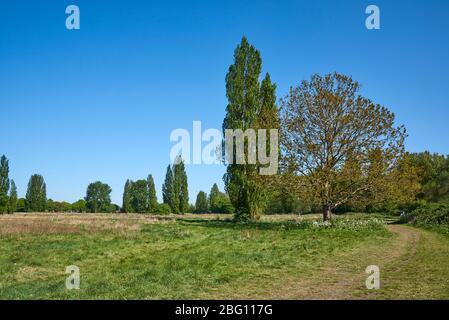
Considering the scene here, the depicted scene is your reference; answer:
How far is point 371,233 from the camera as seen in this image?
73.8 feet

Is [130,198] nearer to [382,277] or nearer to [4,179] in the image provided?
[4,179]

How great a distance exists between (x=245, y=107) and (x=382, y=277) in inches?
1146

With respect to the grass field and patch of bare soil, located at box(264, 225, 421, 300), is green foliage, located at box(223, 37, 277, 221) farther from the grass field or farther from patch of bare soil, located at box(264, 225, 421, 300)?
patch of bare soil, located at box(264, 225, 421, 300)

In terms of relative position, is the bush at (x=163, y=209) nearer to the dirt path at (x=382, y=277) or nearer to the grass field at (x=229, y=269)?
the grass field at (x=229, y=269)

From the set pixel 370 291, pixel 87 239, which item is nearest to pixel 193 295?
pixel 370 291

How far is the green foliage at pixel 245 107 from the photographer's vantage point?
121 feet

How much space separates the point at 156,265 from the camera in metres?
12.1

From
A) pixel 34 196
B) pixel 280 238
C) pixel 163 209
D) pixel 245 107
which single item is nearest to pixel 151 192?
pixel 163 209

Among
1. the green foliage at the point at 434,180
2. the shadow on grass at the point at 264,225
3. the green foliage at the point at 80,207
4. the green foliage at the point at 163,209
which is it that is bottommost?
the green foliage at the point at 80,207

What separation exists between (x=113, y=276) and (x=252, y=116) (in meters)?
28.4

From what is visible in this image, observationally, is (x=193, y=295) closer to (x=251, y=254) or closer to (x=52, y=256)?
(x=251, y=254)

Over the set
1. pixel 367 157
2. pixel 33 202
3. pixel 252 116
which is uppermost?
pixel 252 116

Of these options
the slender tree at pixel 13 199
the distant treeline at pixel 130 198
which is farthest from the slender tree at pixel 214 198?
the slender tree at pixel 13 199

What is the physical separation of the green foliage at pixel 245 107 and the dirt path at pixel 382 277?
2156cm
